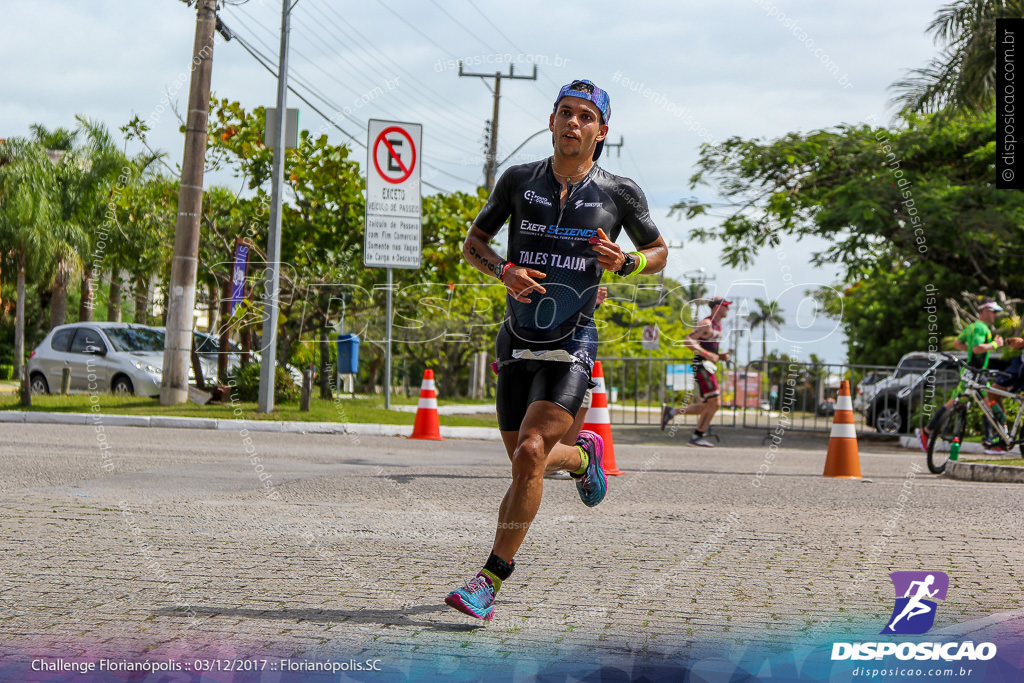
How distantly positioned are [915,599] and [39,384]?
18486 mm

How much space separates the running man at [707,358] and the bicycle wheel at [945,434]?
313 cm

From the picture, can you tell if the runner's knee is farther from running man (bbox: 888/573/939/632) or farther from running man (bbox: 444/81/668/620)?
running man (bbox: 888/573/939/632)

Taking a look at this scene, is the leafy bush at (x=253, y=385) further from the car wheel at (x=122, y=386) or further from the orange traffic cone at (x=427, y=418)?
the orange traffic cone at (x=427, y=418)

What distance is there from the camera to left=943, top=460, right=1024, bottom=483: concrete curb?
1062cm

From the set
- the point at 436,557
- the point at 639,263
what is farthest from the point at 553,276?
the point at 436,557

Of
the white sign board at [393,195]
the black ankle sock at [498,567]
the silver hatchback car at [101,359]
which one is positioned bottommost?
the black ankle sock at [498,567]

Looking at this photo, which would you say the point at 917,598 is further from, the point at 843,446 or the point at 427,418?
the point at 427,418

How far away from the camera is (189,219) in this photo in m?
17.0

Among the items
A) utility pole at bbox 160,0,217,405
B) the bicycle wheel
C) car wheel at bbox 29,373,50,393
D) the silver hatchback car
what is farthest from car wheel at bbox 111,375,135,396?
the bicycle wheel

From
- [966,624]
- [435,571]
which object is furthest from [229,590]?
[966,624]

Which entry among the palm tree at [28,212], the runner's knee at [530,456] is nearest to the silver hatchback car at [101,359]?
the palm tree at [28,212]

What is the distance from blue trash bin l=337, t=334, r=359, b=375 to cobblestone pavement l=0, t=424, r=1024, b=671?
1249 centimetres

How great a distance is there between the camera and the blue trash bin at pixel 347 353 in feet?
75.3

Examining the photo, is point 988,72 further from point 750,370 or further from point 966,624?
point 966,624
